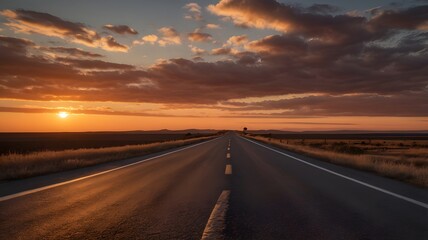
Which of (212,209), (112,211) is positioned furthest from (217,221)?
(112,211)

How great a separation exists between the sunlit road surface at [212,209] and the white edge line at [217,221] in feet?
0.05

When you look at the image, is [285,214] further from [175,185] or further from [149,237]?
[175,185]

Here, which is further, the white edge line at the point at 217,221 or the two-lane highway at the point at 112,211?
the two-lane highway at the point at 112,211

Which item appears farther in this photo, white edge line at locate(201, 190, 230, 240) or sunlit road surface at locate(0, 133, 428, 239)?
sunlit road surface at locate(0, 133, 428, 239)

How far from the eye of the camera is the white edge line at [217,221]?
4.47 meters

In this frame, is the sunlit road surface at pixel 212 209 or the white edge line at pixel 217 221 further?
the sunlit road surface at pixel 212 209

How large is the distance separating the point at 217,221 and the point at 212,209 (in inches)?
35.3

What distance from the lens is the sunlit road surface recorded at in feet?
15.3

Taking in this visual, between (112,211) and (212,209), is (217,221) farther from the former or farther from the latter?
(112,211)

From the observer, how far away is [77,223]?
16.7ft

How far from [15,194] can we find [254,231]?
19.3 ft

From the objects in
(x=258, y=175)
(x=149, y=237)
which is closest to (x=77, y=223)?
(x=149, y=237)

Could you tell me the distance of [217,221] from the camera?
5191mm

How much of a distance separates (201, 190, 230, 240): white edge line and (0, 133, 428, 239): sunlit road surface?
2 centimetres
